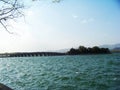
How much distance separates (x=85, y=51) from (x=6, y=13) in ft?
546

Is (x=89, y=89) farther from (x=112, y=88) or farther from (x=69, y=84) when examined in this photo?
(x=69, y=84)

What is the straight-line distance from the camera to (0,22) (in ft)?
64.0

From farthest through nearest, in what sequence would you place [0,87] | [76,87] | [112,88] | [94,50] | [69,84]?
[94,50] → [69,84] → [76,87] → [112,88] → [0,87]

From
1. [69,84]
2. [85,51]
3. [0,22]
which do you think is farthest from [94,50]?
[0,22]

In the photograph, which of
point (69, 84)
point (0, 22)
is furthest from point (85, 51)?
point (0, 22)

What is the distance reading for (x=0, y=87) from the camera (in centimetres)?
1889

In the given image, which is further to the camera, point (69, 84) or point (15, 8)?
point (69, 84)

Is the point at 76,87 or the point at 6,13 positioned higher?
the point at 6,13

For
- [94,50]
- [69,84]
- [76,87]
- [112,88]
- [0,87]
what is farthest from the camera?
[94,50]

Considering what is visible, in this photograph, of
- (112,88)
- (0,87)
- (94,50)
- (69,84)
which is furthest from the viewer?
(94,50)

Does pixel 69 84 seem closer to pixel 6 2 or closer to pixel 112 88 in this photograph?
pixel 112 88

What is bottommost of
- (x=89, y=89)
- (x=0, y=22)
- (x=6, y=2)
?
(x=89, y=89)

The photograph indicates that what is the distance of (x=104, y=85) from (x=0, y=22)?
14.7 meters

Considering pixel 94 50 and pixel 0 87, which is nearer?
pixel 0 87
